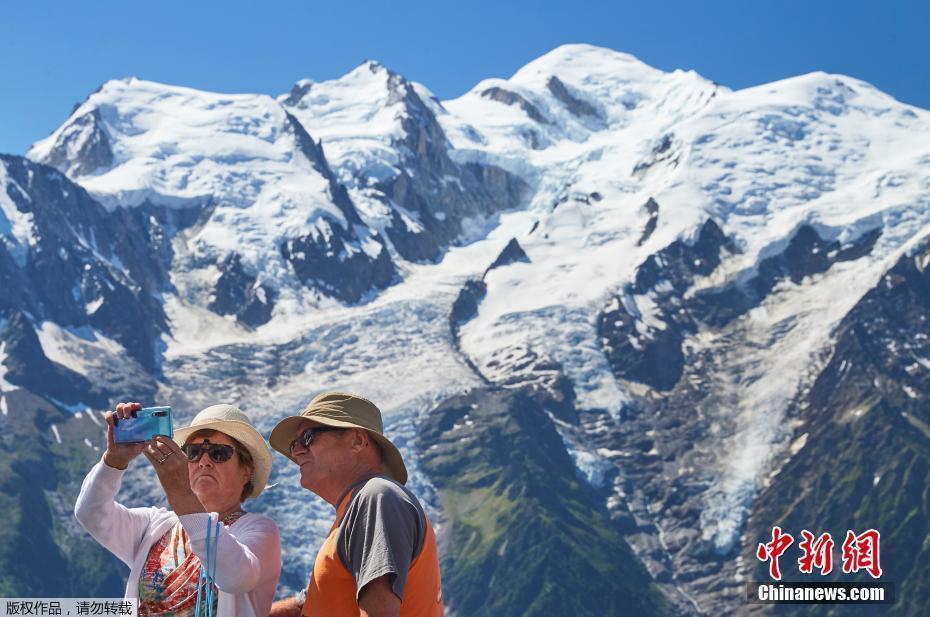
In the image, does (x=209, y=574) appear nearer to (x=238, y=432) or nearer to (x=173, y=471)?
(x=173, y=471)

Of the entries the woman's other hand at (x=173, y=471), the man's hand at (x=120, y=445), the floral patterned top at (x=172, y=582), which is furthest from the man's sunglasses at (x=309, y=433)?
the man's hand at (x=120, y=445)

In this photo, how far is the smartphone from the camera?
14273 millimetres

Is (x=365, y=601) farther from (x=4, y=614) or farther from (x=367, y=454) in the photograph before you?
(x=4, y=614)

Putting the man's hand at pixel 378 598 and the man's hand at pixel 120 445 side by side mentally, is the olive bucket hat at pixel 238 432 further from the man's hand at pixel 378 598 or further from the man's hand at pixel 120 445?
the man's hand at pixel 378 598

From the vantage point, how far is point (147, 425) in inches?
562

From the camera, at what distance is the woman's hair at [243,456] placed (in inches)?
640

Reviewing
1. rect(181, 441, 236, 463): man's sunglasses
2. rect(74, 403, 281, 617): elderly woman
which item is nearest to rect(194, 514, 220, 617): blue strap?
rect(74, 403, 281, 617): elderly woman

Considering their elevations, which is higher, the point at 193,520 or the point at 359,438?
the point at 359,438

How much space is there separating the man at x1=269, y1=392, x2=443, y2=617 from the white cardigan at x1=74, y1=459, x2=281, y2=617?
2.01 feet

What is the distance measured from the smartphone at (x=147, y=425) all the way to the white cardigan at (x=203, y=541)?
0.86 m

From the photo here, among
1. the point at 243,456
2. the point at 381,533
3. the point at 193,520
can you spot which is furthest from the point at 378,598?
the point at 243,456

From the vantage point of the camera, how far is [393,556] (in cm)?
1331

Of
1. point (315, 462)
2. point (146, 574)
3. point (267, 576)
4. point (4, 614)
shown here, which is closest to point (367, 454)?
point (315, 462)

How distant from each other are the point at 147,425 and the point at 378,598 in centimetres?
283
